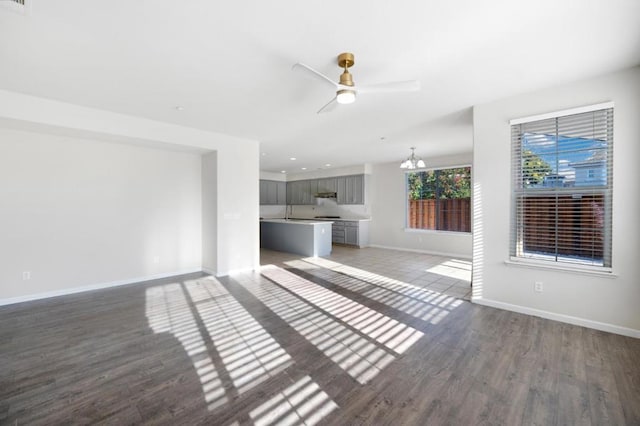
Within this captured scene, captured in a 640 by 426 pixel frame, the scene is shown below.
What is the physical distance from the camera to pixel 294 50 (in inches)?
95.1

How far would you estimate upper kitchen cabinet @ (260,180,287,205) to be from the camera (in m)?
9.80

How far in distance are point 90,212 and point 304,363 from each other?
13.1ft

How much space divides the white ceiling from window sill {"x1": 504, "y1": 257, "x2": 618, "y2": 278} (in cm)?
193

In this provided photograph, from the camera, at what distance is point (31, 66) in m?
2.67

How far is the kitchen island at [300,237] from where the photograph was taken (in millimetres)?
7148

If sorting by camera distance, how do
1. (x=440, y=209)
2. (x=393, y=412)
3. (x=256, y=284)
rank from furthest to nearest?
(x=440, y=209) → (x=256, y=284) → (x=393, y=412)

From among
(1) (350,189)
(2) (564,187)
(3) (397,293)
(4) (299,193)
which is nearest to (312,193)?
(4) (299,193)

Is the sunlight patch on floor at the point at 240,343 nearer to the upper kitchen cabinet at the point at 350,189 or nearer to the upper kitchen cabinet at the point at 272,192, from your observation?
the upper kitchen cabinet at the point at 350,189

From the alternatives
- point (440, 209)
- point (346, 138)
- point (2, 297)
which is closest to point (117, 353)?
point (2, 297)

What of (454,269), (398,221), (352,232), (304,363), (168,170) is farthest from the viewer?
(352,232)

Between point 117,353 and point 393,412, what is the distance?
2326 millimetres

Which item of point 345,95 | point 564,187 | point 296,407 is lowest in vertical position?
point 296,407

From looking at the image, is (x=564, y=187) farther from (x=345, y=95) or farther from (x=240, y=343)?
(x=240, y=343)

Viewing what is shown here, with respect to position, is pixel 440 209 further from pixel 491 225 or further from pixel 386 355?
pixel 386 355
